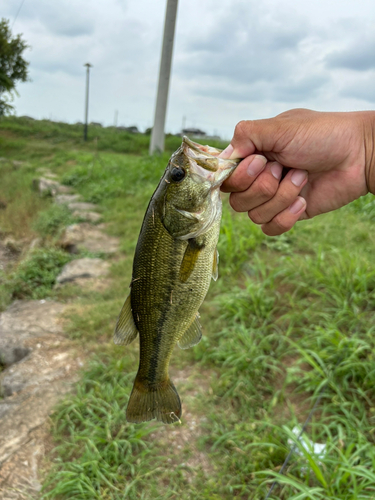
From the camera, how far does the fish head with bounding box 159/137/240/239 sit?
1546 mm

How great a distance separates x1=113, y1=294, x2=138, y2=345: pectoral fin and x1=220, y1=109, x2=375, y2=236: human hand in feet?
2.50

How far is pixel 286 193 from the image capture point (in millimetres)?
2018

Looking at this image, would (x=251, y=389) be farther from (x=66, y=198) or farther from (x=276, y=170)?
(x=66, y=198)

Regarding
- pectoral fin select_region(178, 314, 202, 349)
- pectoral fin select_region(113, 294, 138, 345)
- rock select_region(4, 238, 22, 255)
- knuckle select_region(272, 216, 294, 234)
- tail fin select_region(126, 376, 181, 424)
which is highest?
knuckle select_region(272, 216, 294, 234)

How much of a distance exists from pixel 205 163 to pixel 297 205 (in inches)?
28.9

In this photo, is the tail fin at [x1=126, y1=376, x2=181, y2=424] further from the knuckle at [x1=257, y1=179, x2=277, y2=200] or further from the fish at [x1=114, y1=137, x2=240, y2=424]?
the knuckle at [x1=257, y1=179, x2=277, y2=200]

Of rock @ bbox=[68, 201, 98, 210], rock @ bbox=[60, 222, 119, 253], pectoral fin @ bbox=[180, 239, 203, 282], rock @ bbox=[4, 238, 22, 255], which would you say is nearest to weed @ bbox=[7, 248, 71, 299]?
rock @ bbox=[60, 222, 119, 253]

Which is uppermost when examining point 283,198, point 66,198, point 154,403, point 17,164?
point 283,198

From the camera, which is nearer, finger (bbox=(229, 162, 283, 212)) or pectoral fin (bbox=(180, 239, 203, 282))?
pectoral fin (bbox=(180, 239, 203, 282))

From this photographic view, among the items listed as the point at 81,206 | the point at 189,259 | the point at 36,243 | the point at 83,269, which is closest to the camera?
the point at 189,259

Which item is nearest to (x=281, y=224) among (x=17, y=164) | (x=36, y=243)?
(x=36, y=243)

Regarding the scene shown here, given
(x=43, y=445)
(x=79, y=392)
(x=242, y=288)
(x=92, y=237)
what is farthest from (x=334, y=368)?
(x=92, y=237)

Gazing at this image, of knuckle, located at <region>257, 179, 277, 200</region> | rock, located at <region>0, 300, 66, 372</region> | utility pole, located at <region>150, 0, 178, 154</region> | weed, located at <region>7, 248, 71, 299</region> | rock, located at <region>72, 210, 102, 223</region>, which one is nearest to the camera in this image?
knuckle, located at <region>257, 179, 277, 200</region>

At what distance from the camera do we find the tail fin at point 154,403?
163cm
